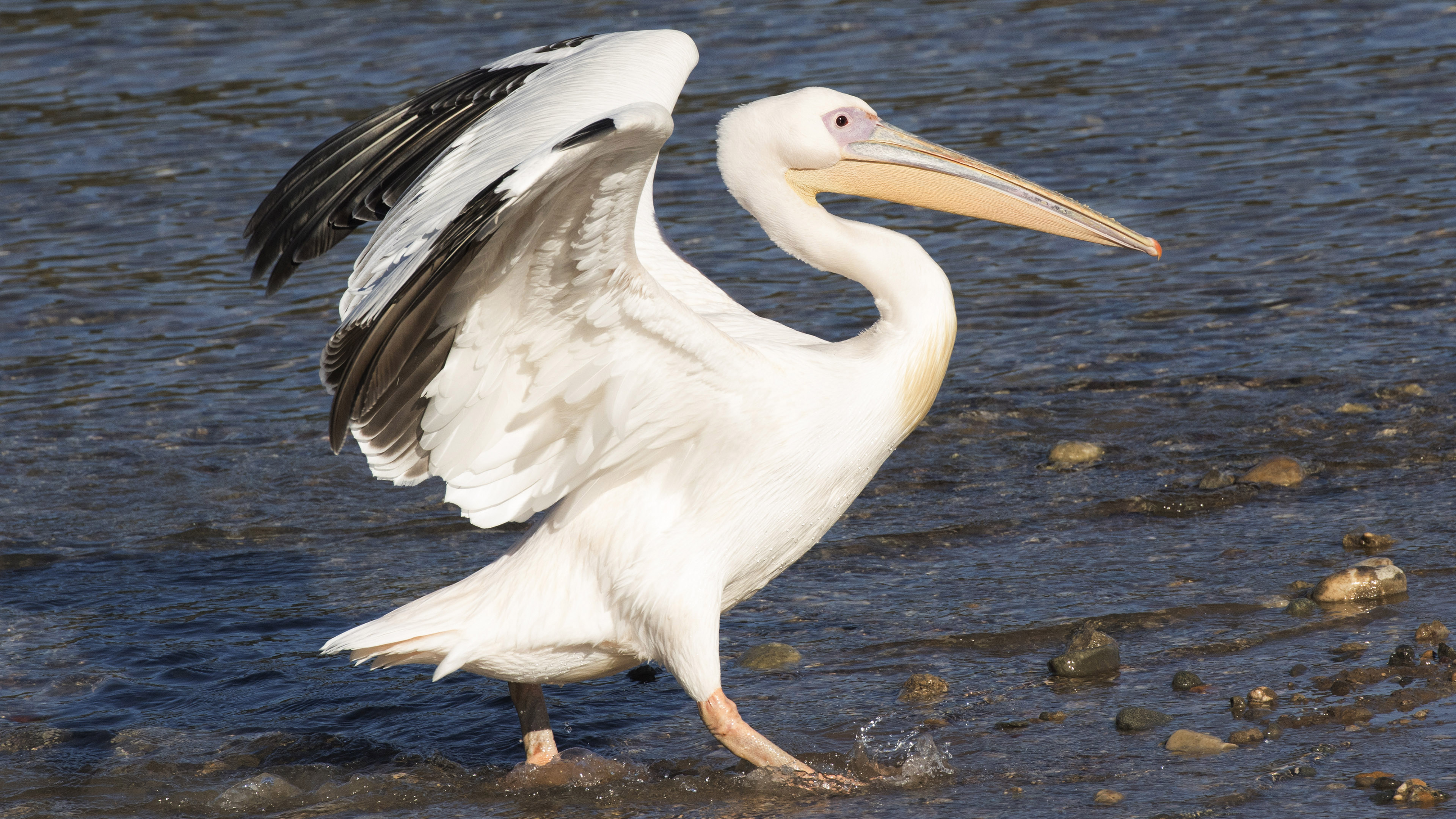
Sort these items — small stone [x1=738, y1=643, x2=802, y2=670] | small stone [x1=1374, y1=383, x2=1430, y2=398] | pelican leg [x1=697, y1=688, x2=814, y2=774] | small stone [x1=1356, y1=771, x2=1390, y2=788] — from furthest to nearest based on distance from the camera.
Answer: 1. small stone [x1=1374, y1=383, x2=1430, y2=398]
2. small stone [x1=738, y1=643, x2=802, y2=670]
3. pelican leg [x1=697, y1=688, x2=814, y2=774]
4. small stone [x1=1356, y1=771, x2=1390, y2=788]

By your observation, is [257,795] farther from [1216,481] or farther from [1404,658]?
[1216,481]

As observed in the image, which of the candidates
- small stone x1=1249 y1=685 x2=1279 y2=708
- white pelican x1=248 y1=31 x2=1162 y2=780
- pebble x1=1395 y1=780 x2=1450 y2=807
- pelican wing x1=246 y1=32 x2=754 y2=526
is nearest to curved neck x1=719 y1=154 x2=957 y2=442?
white pelican x1=248 y1=31 x2=1162 y2=780

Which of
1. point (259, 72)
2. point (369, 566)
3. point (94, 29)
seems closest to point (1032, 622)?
point (369, 566)

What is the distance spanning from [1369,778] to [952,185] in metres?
1.67

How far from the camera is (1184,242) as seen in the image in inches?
292

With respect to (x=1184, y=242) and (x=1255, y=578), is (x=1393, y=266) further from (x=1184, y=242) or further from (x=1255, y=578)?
(x=1255, y=578)

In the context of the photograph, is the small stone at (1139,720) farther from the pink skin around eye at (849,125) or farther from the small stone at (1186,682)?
the pink skin around eye at (849,125)

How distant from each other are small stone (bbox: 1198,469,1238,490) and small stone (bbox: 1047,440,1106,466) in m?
0.39

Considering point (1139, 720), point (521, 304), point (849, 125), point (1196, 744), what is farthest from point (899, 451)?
point (521, 304)

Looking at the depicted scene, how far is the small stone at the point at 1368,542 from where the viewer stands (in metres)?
4.51

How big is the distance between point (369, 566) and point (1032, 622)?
6.63 feet

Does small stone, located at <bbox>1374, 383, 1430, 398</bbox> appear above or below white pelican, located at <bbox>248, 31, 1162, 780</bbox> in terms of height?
below

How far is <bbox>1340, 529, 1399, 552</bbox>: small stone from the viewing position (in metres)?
4.51

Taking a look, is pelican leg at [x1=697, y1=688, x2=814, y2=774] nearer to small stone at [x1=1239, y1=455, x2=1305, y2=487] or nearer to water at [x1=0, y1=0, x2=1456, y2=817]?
water at [x1=0, y1=0, x2=1456, y2=817]
